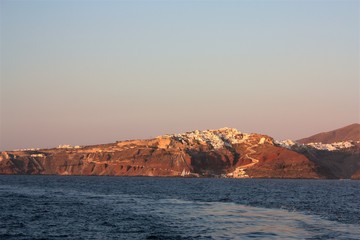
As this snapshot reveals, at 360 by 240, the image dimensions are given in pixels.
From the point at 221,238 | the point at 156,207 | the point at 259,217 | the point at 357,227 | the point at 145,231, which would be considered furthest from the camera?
the point at 156,207

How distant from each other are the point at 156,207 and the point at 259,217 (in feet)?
58.6

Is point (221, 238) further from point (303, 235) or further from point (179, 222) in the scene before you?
point (179, 222)

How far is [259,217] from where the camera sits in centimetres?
6494

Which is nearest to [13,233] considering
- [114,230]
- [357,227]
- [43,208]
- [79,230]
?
[79,230]

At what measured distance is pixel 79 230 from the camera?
51.5 meters

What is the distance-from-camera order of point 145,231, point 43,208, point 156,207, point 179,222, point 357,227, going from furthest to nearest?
1. point 156,207
2. point 43,208
3. point 179,222
4. point 357,227
5. point 145,231

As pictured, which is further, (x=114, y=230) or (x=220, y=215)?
(x=220, y=215)

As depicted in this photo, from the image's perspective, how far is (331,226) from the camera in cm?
5688

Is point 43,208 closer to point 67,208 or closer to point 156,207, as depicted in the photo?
point 67,208

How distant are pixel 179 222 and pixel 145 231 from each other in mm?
8511

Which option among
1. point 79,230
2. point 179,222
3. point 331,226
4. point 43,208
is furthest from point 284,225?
point 43,208

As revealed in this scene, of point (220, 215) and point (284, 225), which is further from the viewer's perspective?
point (220, 215)


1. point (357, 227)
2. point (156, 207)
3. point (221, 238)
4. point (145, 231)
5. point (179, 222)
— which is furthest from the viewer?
point (156, 207)

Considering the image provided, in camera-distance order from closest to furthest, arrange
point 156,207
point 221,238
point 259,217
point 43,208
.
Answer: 1. point 221,238
2. point 259,217
3. point 43,208
4. point 156,207
